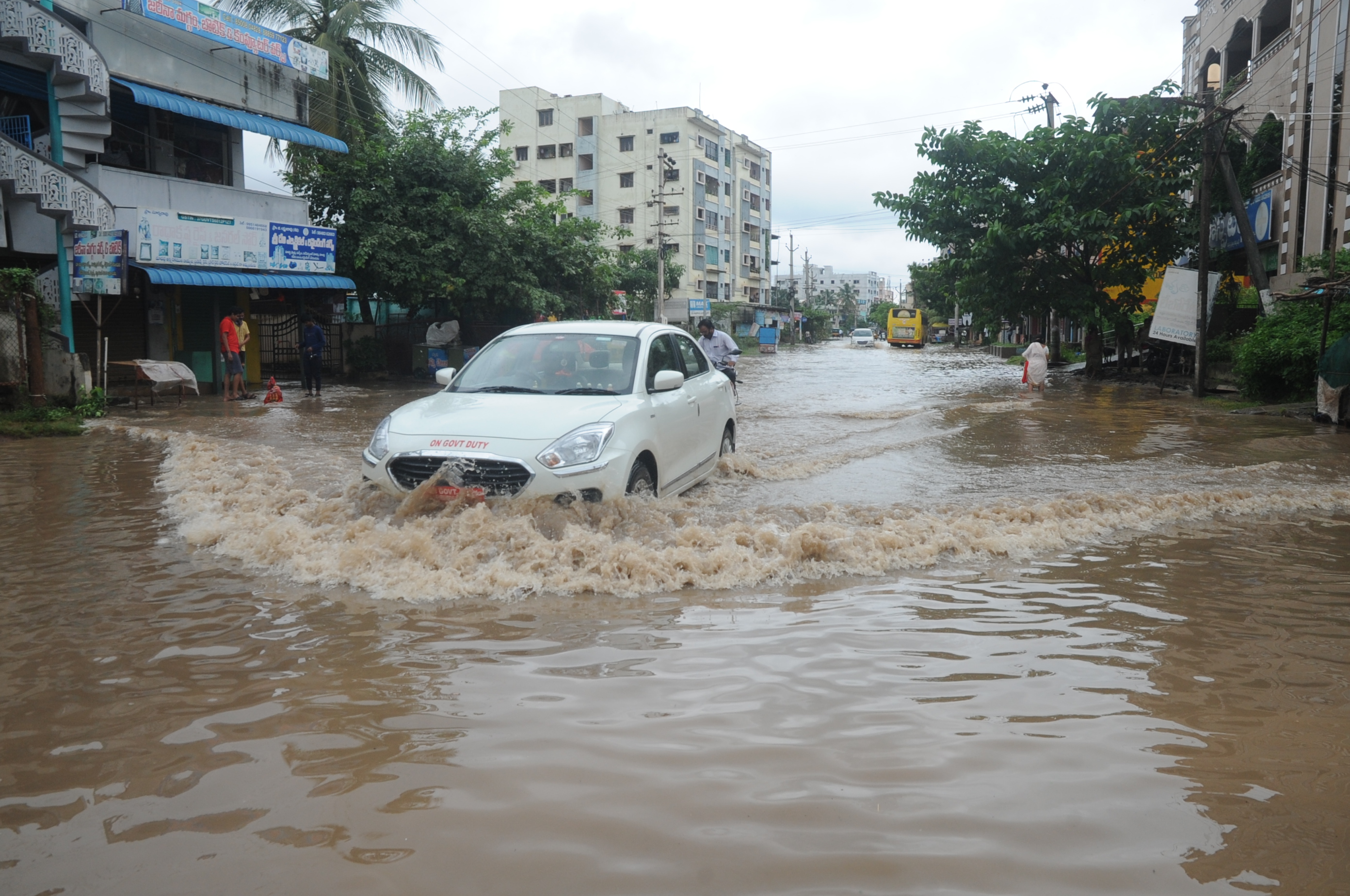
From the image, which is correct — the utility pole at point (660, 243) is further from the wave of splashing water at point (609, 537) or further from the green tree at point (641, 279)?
the wave of splashing water at point (609, 537)

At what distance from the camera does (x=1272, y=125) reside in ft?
76.3

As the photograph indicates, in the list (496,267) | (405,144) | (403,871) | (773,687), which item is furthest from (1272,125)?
(403,871)

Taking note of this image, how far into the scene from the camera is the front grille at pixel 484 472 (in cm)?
618

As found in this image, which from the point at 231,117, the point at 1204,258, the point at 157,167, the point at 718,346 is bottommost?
the point at 718,346

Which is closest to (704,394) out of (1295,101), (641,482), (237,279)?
(641,482)

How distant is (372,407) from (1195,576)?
15200 mm

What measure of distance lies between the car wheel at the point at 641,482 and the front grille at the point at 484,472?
0.72 metres

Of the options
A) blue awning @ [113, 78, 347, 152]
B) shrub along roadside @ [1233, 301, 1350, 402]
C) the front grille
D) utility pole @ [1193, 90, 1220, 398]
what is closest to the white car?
the front grille

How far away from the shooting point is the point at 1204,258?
764 inches

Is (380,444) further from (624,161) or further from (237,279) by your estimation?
(624,161)

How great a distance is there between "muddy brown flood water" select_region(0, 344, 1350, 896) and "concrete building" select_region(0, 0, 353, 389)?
1100 centimetres

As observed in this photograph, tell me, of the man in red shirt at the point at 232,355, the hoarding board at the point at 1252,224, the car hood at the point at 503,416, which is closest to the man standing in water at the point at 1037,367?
the hoarding board at the point at 1252,224

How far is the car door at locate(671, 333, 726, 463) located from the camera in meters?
8.46

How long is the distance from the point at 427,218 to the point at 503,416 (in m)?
20.1
